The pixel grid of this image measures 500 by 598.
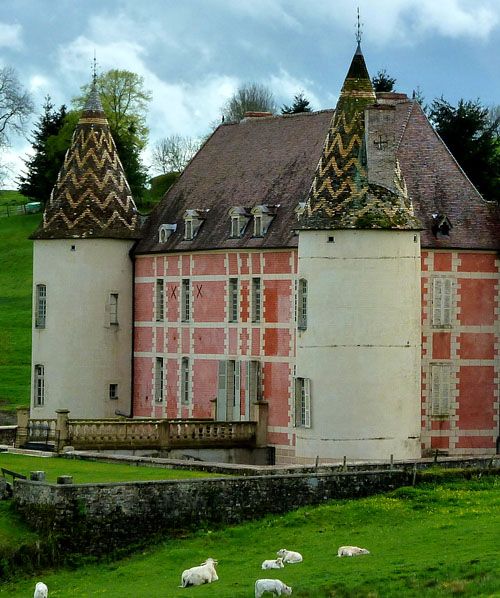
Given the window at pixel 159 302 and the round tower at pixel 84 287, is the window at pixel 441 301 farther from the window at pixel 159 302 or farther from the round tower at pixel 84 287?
the round tower at pixel 84 287

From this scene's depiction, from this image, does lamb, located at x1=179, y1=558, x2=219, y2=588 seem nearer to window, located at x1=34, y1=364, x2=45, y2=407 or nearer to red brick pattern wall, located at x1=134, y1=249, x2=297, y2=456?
red brick pattern wall, located at x1=134, y1=249, x2=297, y2=456

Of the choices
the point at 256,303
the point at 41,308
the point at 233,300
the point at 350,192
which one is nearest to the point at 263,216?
the point at 256,303

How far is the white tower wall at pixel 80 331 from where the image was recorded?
67562 mm

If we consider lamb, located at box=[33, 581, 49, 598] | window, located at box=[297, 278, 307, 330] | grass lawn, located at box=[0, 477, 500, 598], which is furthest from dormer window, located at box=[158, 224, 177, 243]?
lamb, located at box=[33, 581, 49, 598]

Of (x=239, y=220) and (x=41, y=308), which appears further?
(x=41, y=308)

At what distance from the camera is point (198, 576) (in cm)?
3891

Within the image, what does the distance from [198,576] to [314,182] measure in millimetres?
19810

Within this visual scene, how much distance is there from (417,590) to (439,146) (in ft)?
90.1

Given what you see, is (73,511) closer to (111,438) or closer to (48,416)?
(111,438)

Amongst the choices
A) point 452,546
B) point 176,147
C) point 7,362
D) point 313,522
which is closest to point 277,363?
point 313,522

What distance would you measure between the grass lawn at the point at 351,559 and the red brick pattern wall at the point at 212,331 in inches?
518

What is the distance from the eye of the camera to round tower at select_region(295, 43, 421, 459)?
55.3 meters

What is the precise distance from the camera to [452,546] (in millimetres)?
39688

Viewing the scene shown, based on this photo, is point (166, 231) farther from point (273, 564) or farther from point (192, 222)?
point (273, 564)
